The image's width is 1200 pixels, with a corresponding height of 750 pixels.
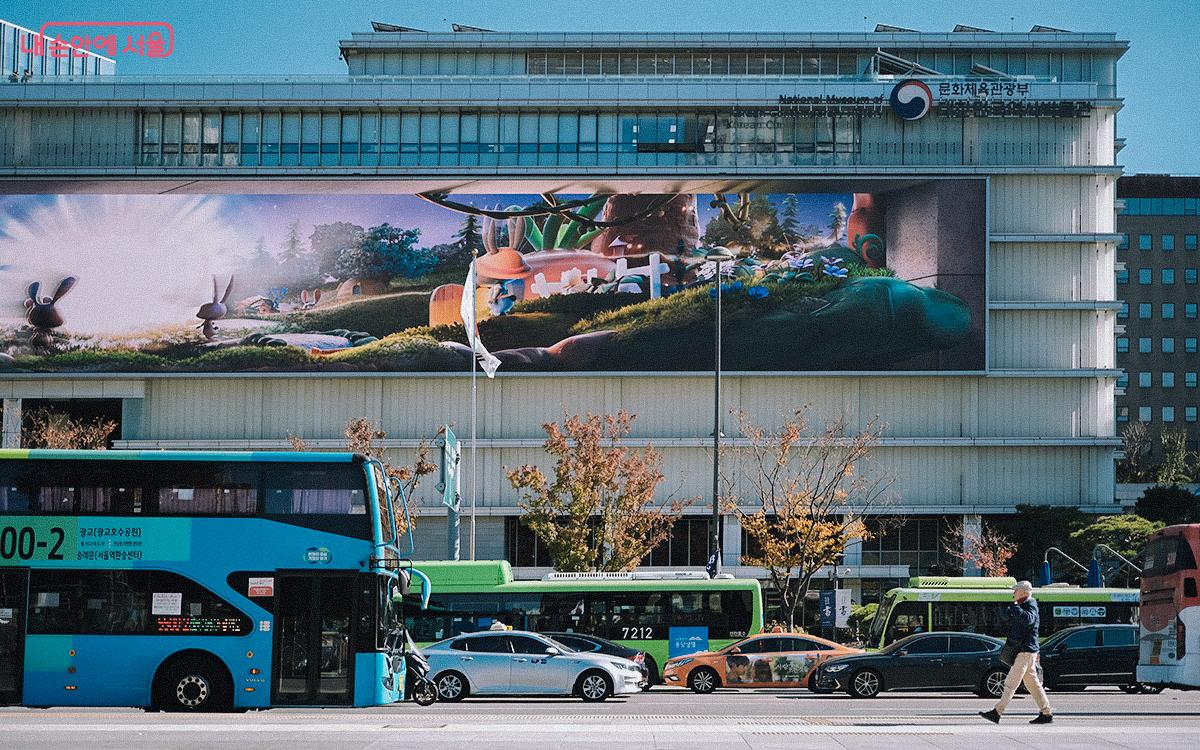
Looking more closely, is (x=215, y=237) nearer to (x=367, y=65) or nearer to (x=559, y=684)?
(x=367, y=65)

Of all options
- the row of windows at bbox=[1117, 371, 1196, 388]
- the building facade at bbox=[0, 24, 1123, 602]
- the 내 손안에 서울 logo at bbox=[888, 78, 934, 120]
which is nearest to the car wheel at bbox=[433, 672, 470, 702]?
the building facade at bbox=[0, 24, 1123, 602]

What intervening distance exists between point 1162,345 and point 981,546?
2494 inches

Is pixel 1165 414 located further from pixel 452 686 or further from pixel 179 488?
pixel 179 488

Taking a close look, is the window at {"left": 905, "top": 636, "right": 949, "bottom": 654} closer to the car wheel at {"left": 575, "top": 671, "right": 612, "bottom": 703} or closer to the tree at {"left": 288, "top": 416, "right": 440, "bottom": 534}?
the car wheel at {"left": 575, "top": 671, "right": 612, "bottom": 703}

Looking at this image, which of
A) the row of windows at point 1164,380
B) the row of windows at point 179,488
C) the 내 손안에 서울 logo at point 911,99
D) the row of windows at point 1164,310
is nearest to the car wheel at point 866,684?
the row of windows at point 179,488

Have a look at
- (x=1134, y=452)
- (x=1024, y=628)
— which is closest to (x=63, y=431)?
(x=1024, y=628)

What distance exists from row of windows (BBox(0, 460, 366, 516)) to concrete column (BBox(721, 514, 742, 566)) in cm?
4751

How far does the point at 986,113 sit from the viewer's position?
70812 mm

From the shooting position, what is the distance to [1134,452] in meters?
107

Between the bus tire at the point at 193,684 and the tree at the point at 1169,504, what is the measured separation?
210 feet

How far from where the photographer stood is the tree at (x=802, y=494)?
174 feet

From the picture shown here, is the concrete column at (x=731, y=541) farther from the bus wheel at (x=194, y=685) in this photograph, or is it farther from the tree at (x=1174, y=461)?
the bus wheel at (x=194, y=685)

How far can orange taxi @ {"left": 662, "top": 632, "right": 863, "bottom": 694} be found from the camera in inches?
1389

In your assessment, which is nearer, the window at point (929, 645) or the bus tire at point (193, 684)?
the bus tire at point (193, 684)
